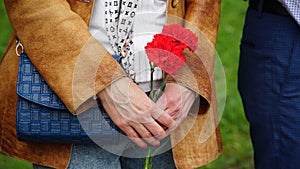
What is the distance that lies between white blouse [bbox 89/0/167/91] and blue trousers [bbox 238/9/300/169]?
21.3 inches

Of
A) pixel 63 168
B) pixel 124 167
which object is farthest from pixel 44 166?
pixel 124 167

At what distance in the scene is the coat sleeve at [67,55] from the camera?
2.24m

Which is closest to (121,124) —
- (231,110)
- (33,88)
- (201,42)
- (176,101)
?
(176,101)

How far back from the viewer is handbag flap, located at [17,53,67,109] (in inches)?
88.7

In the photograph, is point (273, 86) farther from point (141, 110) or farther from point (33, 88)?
point (33, 88)

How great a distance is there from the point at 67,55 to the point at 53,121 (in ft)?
0.77

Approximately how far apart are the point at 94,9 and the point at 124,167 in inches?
25.8

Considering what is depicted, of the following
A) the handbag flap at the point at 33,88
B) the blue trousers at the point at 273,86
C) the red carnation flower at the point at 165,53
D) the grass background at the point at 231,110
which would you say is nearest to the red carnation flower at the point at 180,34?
the red carnation flower at the point at 165,53

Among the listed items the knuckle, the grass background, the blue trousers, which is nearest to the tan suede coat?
the knuckle

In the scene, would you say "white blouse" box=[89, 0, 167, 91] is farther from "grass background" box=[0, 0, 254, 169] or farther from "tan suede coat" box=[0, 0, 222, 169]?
"grass background" box=[0, 0, 254, 169]

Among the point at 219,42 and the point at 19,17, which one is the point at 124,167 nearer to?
the point at 19,17

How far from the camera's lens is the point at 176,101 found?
2.31 metres

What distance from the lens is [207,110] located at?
2514 millimetres

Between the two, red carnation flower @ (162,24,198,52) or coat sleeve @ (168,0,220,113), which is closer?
red carnation flower @ (162,24,198,52)
